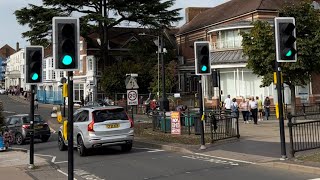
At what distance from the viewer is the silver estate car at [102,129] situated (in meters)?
16.6

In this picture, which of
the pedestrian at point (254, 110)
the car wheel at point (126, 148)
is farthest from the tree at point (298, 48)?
the car wheel at point (126, 148)

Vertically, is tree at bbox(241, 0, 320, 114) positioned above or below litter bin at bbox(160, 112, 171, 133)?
above

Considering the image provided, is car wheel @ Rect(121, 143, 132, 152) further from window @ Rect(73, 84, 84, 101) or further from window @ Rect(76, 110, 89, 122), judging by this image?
window @ Rect(73, 84, 84, 101)

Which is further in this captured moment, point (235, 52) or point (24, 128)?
point (235, 52)

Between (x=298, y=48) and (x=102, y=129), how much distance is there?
12.6m

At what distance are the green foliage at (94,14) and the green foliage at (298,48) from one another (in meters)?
22.9

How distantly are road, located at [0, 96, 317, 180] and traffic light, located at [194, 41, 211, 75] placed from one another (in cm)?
304

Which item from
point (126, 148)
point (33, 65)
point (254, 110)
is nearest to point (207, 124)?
point (126, 148)

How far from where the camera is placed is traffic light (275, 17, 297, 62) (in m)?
12.8

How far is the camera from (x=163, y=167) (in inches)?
524

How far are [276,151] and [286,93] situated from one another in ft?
83.0

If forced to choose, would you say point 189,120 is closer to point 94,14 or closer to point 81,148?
point 81,148

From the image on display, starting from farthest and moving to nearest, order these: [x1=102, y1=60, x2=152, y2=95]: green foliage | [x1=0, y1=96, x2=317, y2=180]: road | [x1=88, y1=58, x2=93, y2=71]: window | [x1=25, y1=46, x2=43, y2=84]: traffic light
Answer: [x1=88, y1=58, x2=93, y2=71]: window < [x1=102, y1=60, x2=152, y2=95]: green foliage < [x1=25, y1=46, x2=43, y2=84]: traffic light < [x1=0, y1=96, x2=317, y2=180]: road

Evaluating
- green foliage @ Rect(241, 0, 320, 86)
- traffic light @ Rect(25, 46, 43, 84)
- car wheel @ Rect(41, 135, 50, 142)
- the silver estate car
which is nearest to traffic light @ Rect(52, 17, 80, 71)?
traffic light @ Rect(25, 46, 43, 84)
